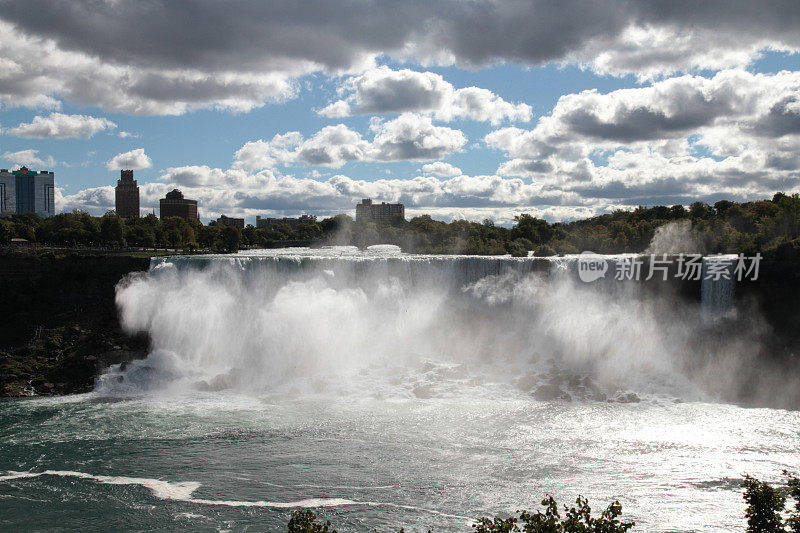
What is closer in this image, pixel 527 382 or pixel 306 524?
pixel 306 524

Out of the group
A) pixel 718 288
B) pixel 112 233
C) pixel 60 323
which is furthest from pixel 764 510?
pixel 112 233

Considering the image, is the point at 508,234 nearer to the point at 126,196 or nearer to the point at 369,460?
the point at 369,460

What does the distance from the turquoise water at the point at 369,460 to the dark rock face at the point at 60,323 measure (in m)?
2.46

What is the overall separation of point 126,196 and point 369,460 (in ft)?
588

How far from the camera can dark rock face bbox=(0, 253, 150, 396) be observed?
2636cm

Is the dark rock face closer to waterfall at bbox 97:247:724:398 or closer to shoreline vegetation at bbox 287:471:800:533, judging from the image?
waterfall at bbox 97:247:724:398

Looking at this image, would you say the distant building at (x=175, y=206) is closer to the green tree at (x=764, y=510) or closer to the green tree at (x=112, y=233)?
the green tree at (x=112, y=233)

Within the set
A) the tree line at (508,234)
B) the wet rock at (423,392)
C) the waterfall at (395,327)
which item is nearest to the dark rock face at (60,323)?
the waterfall at (395,327)

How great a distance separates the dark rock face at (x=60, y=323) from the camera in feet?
86.5

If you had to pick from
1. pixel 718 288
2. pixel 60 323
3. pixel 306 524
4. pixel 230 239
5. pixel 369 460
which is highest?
pixel 230 239

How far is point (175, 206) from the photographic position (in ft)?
539

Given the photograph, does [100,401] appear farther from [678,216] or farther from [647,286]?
[678,216]

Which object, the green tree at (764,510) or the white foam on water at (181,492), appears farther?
the white foam on water at (181,492)

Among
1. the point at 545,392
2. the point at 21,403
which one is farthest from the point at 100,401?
the point at 545,392
